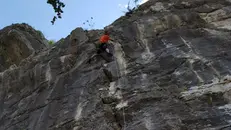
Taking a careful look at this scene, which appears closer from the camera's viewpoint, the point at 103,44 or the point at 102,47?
the point at 102,47

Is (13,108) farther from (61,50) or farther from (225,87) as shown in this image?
(225,87)

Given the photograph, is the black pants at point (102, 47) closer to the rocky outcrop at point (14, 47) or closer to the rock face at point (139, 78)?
the rock face at point (139, 78)

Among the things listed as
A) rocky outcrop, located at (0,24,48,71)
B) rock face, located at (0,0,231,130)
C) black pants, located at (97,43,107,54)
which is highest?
rocky outcrop, located at (0,24,48,71)

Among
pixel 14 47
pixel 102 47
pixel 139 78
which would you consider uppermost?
Answer: pixel 14 47

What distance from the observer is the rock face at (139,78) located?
1069 cm

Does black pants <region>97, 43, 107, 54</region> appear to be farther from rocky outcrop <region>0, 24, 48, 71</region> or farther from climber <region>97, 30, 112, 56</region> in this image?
rocky outcrop <region>0, 24, 48, 71</region>

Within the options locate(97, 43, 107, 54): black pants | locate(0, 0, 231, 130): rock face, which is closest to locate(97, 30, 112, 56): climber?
locate(97, 43, 107, 54): black pants

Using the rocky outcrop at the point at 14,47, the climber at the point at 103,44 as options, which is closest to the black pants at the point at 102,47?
the climber at the point at 103,44

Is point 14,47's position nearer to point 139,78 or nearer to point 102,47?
point 102,47

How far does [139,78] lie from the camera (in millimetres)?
12531

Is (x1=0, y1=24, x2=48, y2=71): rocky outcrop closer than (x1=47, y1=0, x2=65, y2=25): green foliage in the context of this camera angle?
No

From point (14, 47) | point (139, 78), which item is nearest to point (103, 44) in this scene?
point (139, 78)

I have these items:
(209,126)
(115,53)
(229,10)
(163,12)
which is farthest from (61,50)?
(209,126)

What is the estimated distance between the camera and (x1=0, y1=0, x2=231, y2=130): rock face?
10.7 meters
